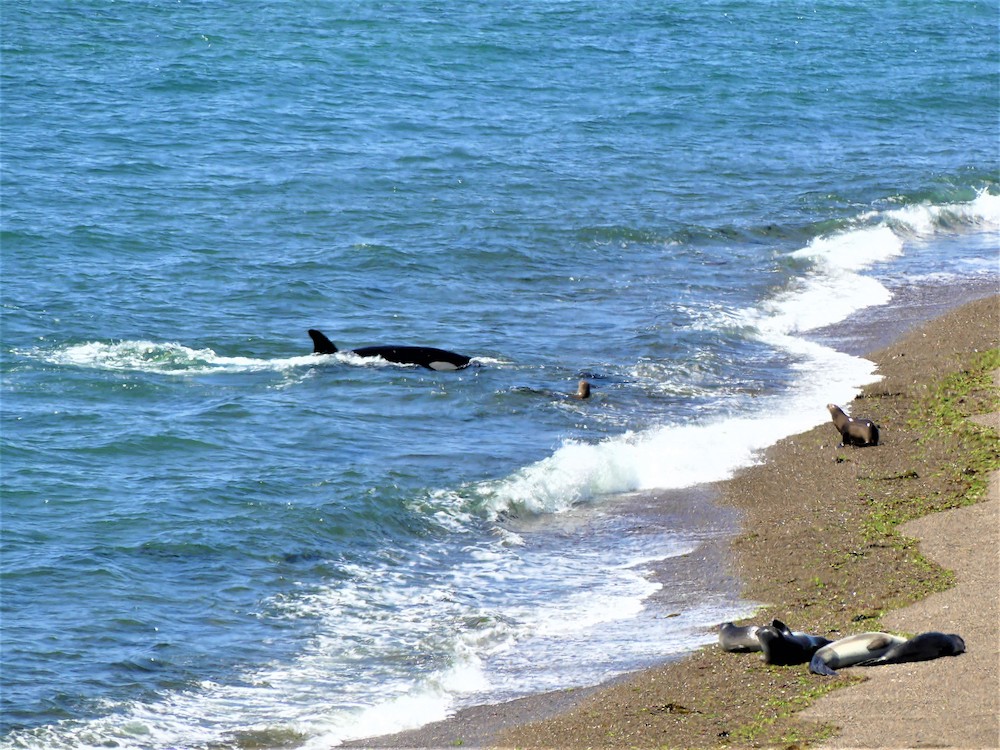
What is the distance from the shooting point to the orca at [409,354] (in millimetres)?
18234

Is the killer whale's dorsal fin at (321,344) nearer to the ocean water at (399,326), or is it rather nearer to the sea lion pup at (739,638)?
the ocean water at (399,326)

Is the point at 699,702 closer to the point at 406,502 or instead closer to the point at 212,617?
the point at 212,617

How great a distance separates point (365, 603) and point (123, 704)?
2.37 m

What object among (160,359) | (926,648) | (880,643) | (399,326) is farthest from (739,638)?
(399,326)

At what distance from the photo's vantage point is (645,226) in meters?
25.8

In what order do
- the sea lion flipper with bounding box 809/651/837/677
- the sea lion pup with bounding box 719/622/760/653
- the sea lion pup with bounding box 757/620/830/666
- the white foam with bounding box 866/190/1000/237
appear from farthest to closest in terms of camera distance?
the white foam with bounding box 866/190/1000/237 → the sea lion pup with bounding box 719/622/760/653 → the sea lion pup with bounding box 757/620/830/666 → the sea lion flipper with bounding box 809/651/837/677

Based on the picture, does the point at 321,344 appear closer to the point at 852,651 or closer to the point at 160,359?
the point at 160,359

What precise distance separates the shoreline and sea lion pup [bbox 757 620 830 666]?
0.33 feet

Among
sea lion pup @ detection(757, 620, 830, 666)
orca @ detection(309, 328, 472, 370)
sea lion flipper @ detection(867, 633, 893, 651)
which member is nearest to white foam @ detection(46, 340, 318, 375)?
orca @ detection(309, 328, 472, 370)

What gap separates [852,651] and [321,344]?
428 inches

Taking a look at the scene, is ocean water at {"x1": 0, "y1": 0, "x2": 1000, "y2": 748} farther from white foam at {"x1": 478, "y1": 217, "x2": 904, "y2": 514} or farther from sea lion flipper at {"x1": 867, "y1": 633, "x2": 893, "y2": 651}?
sea lion flipper at {"x1": 867, "y1": 633, "x2": 893, "y2": 651}

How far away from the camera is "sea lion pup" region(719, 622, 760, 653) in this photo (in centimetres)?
988

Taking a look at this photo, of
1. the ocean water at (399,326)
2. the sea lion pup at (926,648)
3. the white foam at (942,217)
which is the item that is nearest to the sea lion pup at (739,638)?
the ocean water at (399,326)

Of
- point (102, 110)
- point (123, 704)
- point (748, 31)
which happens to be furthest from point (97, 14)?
point (123, 704)
